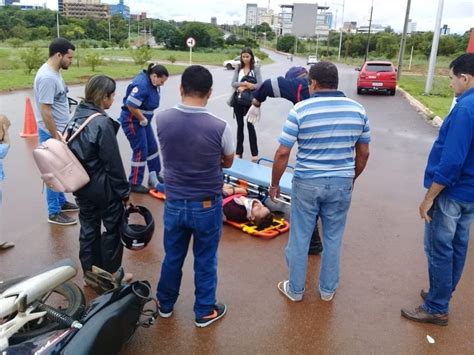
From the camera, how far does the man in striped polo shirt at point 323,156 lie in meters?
3.26

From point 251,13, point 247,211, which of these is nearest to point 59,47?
point 247,211

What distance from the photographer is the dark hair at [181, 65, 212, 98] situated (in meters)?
2.90

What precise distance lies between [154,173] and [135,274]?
2418mm

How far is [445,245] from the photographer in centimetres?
329

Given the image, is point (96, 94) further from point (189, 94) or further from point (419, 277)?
point (419, 277)

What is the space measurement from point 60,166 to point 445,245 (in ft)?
9.21

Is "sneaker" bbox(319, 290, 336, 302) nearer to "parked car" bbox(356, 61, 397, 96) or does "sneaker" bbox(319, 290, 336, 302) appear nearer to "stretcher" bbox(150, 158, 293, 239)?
"stretcher" bbox(150, 158, 293, 239)

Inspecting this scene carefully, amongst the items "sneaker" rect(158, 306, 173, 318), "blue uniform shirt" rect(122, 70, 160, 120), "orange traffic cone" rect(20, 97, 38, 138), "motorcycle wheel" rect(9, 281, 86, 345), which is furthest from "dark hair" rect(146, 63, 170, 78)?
"orange traffic cone" rect(20, 97, 38, 138)

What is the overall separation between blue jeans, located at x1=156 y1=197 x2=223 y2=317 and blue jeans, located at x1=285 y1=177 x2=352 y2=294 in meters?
0.68

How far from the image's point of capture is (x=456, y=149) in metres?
2.92

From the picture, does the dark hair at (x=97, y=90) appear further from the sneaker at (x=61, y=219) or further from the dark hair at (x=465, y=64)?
the dark hair at (x=465, y=64)

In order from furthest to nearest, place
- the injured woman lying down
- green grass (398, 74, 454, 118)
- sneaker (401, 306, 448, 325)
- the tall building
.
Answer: the tall building < green grass (398, 74, 454, 118) < the injured woman lying down < sneaker (401, 306, 448, 325)

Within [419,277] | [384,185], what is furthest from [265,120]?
[419,277]

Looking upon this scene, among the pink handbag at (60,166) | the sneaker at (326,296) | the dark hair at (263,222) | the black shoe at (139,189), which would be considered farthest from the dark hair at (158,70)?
the sneaker at (326,296)
